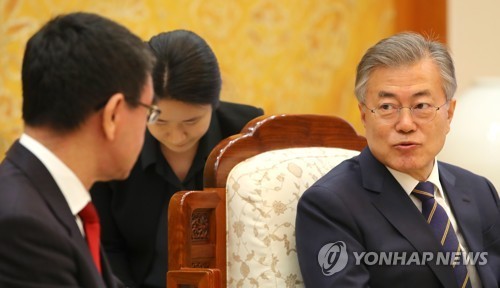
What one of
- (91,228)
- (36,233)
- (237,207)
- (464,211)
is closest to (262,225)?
(237,207)

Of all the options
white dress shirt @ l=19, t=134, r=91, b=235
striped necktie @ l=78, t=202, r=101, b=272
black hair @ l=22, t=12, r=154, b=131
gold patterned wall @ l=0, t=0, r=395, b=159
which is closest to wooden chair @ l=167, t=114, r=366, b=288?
striped necktie @ l=78, t=202, r=101, b=272

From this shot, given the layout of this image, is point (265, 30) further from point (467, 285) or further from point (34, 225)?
point (34, 225)

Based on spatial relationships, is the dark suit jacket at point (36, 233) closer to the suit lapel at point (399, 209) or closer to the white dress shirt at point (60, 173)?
the white dress shirt at point (60, 173)

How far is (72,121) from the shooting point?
5.22 ft

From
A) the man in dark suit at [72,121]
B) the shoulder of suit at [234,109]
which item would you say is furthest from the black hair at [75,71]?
the shoulder of suit at [234,109]

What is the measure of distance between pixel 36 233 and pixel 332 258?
3.43 feet

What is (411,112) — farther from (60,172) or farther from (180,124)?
(60,172)

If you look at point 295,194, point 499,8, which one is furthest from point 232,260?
point 499,8

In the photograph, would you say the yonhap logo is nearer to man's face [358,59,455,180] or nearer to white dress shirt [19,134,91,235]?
man's face [358,59,455,180]

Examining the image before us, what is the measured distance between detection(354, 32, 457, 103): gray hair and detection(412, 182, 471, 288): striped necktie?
295 mm

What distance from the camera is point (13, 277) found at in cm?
148

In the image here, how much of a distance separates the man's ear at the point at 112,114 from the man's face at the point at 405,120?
3.62ft

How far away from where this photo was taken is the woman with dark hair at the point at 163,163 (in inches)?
110

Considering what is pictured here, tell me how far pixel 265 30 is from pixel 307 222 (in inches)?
76.9
